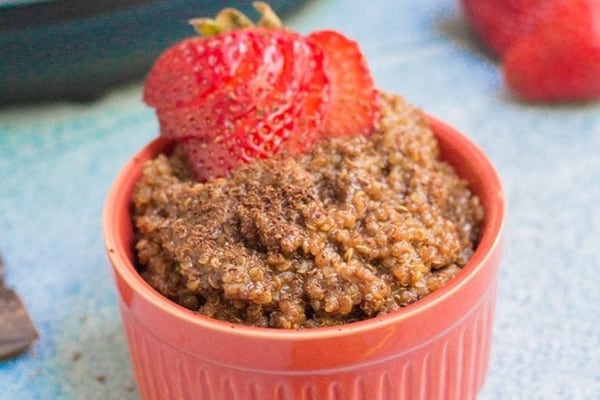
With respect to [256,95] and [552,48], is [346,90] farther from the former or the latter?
[552,48]

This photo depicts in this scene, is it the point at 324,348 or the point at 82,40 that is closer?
the point at 324,348

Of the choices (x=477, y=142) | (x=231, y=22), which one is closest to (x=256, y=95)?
(x=231, y=22)

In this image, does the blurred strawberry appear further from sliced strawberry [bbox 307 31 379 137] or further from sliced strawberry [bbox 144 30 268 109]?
sliced strawberry [bbox 144 30 268 109]

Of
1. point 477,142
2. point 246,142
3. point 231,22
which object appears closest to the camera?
point 246,142

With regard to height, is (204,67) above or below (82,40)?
above

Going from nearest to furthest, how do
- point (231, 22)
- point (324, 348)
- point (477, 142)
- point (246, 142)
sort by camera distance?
point (324, 348) < point (246, 142) < point (231, 22) < point (477, 142)

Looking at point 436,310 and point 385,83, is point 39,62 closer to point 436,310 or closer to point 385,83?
point 385,83

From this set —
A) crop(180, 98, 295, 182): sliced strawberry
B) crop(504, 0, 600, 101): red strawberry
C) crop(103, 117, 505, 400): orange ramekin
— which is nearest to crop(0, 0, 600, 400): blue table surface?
crop(504, 0, 600, 101): red strawberry
